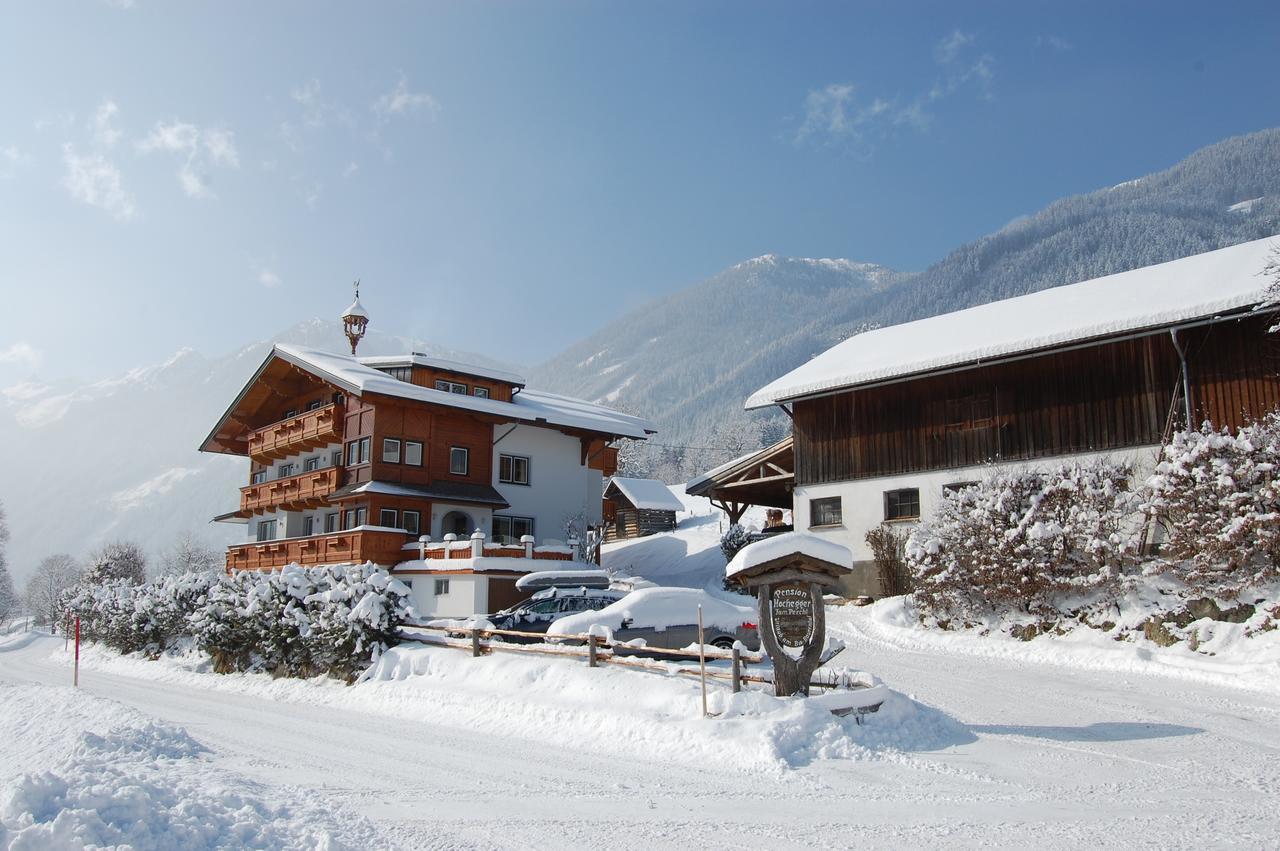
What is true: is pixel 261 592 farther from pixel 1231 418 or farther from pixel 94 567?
pixel 94 567

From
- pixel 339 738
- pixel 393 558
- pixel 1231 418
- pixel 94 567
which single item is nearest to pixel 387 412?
pixel 393 558

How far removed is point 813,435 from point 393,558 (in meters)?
15.0

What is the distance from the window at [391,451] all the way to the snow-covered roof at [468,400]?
1928 millimetres

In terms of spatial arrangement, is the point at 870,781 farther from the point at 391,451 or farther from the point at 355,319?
the point at 355,319

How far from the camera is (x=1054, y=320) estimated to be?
91.0 ft

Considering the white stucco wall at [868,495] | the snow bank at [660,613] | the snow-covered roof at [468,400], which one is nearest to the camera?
the snow bank at [660,613]

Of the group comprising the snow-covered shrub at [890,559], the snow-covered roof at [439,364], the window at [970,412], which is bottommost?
the snow-covered shrub at [890,559]

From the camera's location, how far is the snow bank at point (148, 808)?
23.0ft

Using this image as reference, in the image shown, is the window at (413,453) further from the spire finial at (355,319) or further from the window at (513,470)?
the spire finial at (355,319)

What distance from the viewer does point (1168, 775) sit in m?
10.7

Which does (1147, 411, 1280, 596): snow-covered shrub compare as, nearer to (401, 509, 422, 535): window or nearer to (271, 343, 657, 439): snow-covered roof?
(271, 343, 657, 439): snow-covered roof

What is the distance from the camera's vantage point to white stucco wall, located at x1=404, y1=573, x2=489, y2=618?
2855cm

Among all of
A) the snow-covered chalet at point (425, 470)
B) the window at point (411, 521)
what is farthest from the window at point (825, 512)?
the window at point (411, 521)

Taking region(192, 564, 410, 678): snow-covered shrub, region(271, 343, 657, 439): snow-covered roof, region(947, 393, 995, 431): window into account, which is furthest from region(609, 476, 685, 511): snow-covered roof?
region(192, 564, 410, 678): snow-covered shrub
